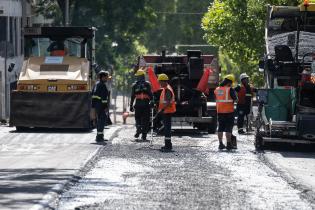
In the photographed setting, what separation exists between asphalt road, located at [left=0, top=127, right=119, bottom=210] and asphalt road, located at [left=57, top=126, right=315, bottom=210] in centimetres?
32

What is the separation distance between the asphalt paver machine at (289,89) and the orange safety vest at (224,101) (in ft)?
3.10

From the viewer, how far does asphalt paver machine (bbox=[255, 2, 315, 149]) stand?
85.0ft

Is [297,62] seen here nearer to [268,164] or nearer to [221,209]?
[268,164]

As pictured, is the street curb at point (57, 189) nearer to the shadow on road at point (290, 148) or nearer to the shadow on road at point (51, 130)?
the shadow on road at point (290, 148)

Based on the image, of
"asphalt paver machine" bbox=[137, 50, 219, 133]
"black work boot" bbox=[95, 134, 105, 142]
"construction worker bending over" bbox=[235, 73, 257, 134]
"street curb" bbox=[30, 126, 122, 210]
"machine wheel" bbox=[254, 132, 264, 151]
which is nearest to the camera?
A: "street curb" bbox=[30, 126, 122, 210]

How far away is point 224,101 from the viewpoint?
25.9m

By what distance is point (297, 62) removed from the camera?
27172 mm

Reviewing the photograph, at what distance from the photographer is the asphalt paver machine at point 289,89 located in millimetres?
25906

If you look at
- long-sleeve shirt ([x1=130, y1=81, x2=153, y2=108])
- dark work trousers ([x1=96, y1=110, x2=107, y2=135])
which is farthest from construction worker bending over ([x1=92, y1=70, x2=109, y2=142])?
long-sleeve shirt ([x1=130, y1=81, x2=153, y2=108])

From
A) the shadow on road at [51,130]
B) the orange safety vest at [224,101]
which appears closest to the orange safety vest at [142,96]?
the orange safety vest at [224,101]

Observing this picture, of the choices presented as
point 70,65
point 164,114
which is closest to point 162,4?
point 70,65

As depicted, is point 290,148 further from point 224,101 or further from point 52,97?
point 52,97

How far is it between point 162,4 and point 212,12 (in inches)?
1917

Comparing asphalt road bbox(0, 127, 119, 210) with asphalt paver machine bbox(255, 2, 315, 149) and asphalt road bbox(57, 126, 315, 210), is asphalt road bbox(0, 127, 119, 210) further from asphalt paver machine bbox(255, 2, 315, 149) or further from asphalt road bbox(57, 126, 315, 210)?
asphalt paver machine bbox(255, 2, 315, 149)
